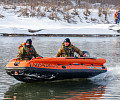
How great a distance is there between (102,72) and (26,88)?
10.1 feet

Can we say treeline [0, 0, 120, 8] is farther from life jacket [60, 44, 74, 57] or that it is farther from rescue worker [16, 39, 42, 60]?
rescue worker [16, 39, 42, 60]

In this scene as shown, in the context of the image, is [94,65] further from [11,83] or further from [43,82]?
A: [11,83]

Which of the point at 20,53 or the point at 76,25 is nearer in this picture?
the point at 20,53

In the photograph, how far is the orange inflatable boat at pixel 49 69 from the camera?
37.6 feet

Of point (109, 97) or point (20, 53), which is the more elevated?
point (20, 53)

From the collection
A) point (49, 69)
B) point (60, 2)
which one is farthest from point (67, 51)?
point (60, 2)

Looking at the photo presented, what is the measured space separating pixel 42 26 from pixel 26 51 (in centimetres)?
2663

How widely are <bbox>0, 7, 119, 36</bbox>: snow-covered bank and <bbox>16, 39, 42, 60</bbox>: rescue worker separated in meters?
23.8

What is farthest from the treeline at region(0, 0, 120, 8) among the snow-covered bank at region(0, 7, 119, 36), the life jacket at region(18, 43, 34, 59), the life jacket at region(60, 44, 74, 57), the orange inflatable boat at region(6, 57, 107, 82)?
the orange inflatable boat at region(6, 57, 107, 82)

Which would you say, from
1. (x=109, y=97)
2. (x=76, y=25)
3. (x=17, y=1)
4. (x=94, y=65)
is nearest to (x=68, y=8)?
(x=76, y=25)

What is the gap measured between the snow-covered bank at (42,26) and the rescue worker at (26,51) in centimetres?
2384

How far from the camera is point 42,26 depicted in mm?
38688

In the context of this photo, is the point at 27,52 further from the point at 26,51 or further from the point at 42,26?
the point at 42,26

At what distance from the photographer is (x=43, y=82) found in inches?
480
